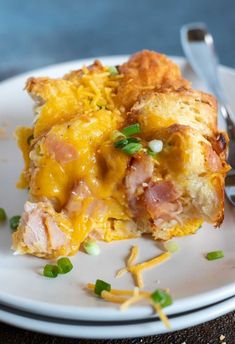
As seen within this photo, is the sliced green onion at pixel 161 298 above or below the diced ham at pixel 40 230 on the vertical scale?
below

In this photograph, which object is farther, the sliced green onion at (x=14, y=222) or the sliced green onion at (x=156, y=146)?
the sliced green onion at (x=14, y=222)

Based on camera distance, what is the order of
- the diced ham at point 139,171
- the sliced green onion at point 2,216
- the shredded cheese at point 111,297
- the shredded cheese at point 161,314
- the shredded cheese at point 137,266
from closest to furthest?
the shredded cheese at point 161,314 < the shredded cheese at point 111,297 < the shredded cheese at point 137,266 < the diced ham at point 139,171 < the sliced green onion at point 2,216

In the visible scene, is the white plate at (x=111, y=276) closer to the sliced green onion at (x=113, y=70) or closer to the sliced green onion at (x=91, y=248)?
the sliced green onion at (x=91, y=248)

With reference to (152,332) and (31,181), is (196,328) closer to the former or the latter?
(152,332)

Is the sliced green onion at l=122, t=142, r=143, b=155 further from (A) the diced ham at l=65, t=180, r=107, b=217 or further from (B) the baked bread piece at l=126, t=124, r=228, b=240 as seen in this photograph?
(A) the diced ham at l=65, t=180, r=107, b=217

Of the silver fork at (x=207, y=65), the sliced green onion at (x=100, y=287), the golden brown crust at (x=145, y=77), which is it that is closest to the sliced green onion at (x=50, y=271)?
the sliced green onion at (x=100, y=287)

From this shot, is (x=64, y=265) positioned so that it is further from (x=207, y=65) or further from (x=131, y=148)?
(x=207, y=65)

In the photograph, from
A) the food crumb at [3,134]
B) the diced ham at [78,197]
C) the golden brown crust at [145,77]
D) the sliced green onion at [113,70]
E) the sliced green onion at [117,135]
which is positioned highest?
the sliced green onion at [113,70]

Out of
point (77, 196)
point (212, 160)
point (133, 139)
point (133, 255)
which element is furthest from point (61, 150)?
point (212, 160)
